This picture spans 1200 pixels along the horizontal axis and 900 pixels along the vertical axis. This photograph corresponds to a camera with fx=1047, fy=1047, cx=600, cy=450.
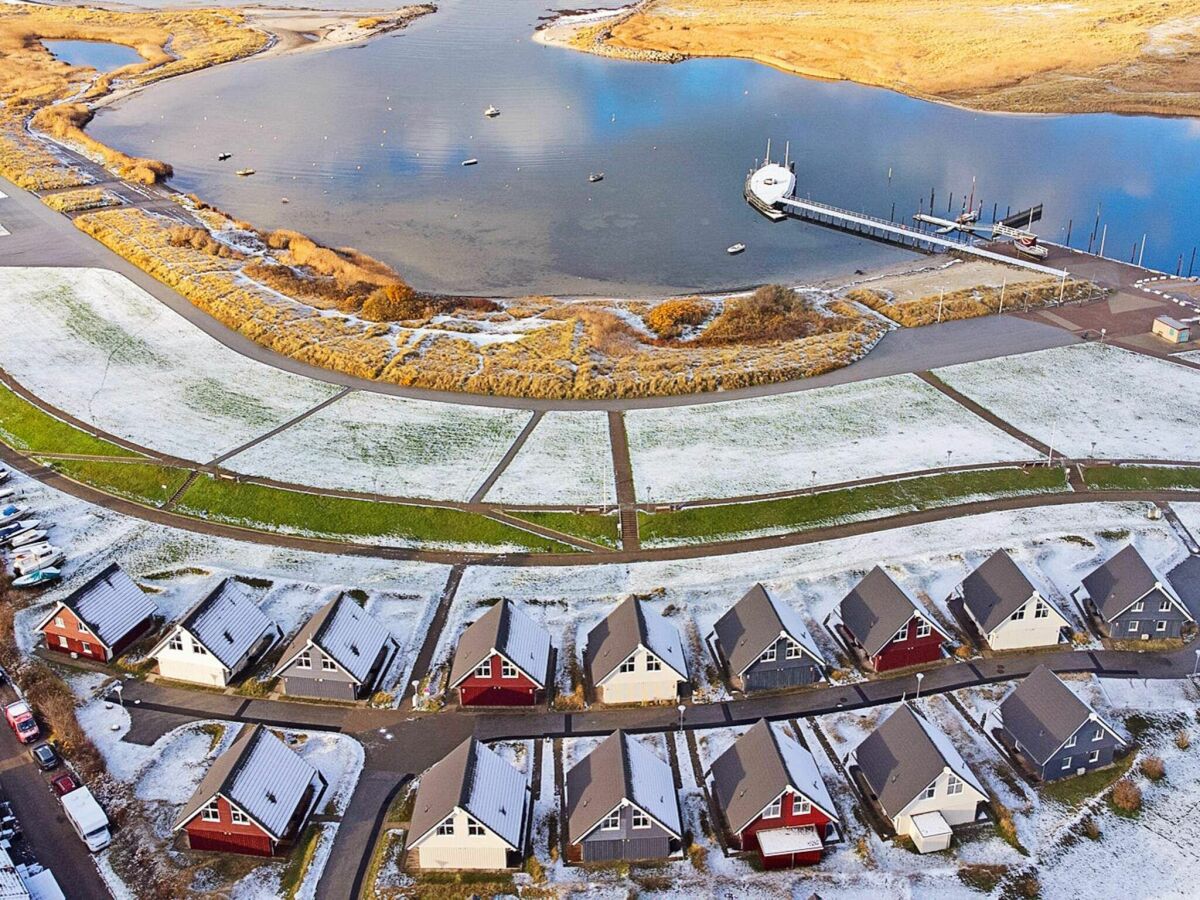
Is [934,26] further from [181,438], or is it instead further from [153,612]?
Answer: [153,612]

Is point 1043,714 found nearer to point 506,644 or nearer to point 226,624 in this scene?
point 506,644

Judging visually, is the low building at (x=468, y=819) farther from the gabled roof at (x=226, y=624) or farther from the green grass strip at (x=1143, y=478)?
the green grass strip at (x=1143, y=478)

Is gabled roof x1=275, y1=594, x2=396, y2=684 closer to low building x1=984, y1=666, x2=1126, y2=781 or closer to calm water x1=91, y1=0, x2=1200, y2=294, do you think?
low building x1=984, y1=666, x2=1126, y2=781

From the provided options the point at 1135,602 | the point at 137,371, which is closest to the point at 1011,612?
the point at 1135,602

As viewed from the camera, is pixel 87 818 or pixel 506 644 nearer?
pixel 87 818

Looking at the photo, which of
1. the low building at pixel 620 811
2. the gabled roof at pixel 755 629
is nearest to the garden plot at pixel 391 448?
the gabled roof at pixel 755 629

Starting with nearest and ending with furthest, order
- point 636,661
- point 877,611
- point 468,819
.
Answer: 1. point 468,819
2. point 636,661
3. point 877,611

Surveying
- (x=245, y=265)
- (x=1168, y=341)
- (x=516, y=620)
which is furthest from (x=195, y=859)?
(x=1168, y=341)

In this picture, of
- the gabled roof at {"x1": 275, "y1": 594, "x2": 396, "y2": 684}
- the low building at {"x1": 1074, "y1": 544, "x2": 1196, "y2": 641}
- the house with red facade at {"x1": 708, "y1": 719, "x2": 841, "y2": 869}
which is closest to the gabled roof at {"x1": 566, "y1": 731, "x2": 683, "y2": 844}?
the house with red facade at {"x1": 708, "y1": 719, "x2": 841, "y2": 869}
